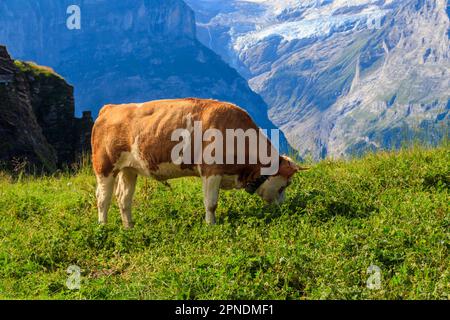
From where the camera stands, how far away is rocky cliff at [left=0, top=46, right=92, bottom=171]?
3338 cm

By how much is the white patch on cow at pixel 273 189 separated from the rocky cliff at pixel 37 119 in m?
22.0

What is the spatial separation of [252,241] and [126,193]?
11.5ft

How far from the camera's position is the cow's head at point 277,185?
11.6 meters

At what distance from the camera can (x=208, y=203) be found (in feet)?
35.5

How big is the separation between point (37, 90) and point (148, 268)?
4049cm

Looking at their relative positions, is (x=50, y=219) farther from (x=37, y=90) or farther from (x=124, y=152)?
(x=37, y=90)

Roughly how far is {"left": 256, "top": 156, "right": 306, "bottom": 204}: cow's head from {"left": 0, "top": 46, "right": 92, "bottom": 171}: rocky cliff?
22.0m

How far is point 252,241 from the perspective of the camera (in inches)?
361

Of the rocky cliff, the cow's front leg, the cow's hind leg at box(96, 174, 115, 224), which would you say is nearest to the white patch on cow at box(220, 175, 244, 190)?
the cow's front leg

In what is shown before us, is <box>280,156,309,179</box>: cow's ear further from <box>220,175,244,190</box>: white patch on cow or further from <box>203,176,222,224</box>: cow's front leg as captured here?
<box>203,176,222,224</box>: cow's front leg

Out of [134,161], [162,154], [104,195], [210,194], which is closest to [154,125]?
[162,154]

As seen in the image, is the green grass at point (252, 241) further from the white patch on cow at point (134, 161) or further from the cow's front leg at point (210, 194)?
the white patch on cow at point (134, 161)

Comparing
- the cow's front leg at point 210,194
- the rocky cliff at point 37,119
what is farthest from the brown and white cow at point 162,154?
the rocky cliff at point 37,119
